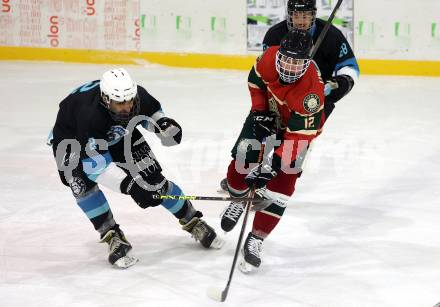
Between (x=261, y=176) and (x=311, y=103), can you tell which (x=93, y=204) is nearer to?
(x=261, y=176)

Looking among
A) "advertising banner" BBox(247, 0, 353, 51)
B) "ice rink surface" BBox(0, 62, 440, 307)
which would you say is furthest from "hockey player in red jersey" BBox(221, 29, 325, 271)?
"advertising banner" BBox(247, 0, 353, 51)

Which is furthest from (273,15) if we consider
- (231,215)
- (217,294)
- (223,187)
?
(217,294)

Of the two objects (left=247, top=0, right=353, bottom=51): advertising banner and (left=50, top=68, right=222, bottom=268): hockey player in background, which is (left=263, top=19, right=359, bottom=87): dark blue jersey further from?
(left=247, top=0, right=353, bottom=51): advertising banner

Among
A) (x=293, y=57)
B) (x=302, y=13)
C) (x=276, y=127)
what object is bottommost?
(x=276, y=127)

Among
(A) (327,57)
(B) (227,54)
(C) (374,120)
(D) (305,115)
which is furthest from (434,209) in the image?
(B) (227,54)

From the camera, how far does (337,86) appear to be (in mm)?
3848

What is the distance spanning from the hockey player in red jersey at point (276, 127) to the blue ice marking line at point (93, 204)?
55 centimetres

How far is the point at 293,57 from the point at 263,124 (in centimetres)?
47

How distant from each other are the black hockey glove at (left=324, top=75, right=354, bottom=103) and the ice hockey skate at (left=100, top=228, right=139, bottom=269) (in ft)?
3.68

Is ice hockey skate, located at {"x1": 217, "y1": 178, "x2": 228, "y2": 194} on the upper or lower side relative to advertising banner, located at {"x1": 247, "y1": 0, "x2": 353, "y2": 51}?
lower

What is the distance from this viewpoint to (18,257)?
3621mm

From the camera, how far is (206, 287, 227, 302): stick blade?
3.15m

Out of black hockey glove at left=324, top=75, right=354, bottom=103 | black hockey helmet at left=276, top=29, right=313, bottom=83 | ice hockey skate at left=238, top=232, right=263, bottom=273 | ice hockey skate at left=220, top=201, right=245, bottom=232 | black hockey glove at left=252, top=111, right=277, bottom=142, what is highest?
black hockey helmet at left=276, top=29, right=313, bottom=83

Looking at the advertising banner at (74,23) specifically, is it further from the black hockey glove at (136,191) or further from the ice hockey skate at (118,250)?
the black hockey glove at (136,191)
